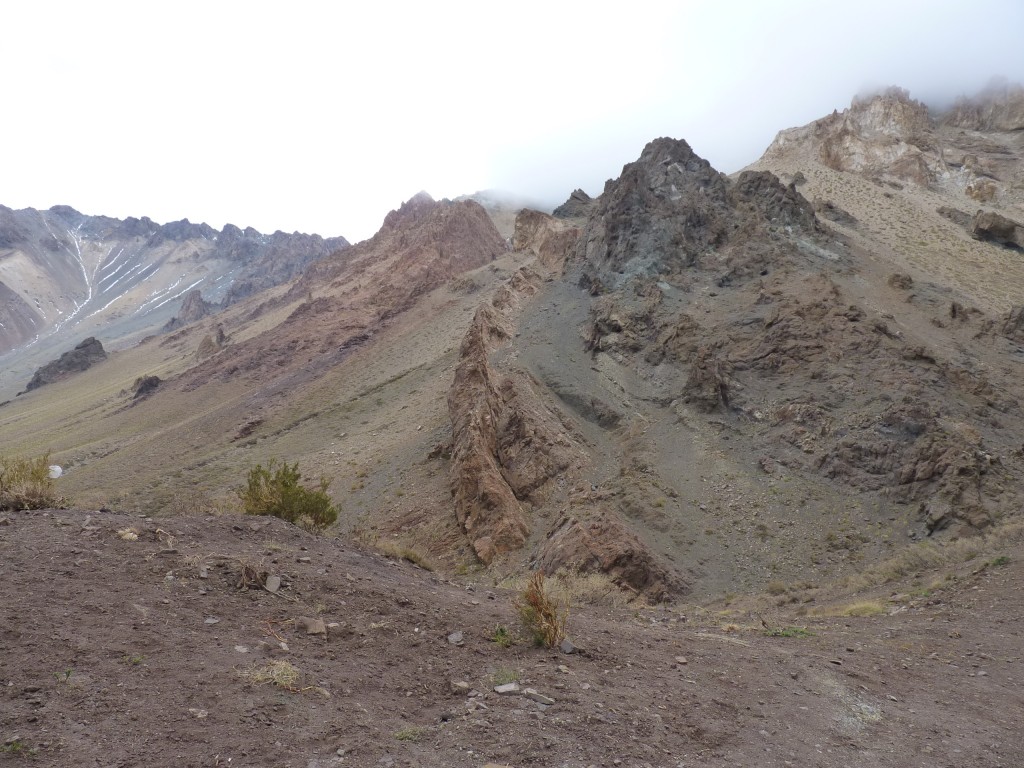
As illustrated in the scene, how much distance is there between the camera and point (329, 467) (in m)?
25.3

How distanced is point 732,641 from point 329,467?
2020cm

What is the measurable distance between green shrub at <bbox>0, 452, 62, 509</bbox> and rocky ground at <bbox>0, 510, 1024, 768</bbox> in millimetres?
1056

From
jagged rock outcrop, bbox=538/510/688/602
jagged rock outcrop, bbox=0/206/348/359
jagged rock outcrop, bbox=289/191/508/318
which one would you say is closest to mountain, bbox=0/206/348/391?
jagged rock outcrop, bbox=0/206/348/359

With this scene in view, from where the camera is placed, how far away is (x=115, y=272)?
17650 cm

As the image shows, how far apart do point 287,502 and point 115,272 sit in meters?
204

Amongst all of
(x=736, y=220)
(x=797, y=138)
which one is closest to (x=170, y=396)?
(x=736, y=220)

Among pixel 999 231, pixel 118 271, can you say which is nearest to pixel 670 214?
pixel 999 231

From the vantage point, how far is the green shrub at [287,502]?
11.1 m

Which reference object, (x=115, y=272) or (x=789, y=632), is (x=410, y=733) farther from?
(x=115, y=272)

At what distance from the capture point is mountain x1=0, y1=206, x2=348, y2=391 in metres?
134

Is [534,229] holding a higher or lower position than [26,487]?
higher

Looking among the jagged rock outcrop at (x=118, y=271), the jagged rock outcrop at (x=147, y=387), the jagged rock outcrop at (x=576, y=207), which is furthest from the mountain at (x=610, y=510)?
the jagged rock outcrop at (x=118, y=271)

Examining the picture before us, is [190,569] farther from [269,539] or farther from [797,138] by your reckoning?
[797,138]

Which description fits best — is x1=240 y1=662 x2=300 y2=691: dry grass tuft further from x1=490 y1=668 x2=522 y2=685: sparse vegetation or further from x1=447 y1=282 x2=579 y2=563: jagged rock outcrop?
x1=447 y1=282 x2=579 y2=563: jagged rock outcrop
